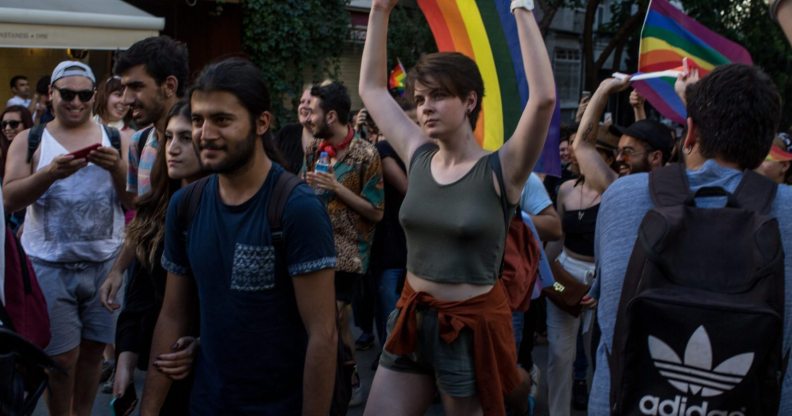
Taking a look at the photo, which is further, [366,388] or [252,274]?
[366,388]

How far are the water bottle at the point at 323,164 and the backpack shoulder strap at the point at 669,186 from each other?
11.6ft

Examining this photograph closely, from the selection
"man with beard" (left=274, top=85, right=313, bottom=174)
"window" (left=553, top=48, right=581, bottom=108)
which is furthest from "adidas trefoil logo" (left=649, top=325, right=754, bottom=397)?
"window" (left=553, top=48, right=581, bottom=108)

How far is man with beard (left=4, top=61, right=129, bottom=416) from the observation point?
483 cm

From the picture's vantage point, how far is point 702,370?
8.00 feet

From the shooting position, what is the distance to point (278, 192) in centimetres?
302

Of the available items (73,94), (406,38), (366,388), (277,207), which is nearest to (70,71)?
(73,94)

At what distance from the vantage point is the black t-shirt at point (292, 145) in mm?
6848

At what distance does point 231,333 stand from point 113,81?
479 centimetres

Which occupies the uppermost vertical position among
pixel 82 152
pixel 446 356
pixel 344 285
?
pixel 82 152

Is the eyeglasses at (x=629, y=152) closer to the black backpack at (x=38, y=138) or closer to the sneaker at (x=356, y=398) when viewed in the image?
the sneaker at (x=356, y=398)

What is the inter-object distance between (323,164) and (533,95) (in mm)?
2699

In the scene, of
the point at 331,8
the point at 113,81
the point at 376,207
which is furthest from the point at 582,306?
the point at 331,8

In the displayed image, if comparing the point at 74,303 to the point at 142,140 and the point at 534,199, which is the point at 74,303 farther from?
the point at 534,199

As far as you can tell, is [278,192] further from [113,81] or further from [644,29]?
[113,81]
